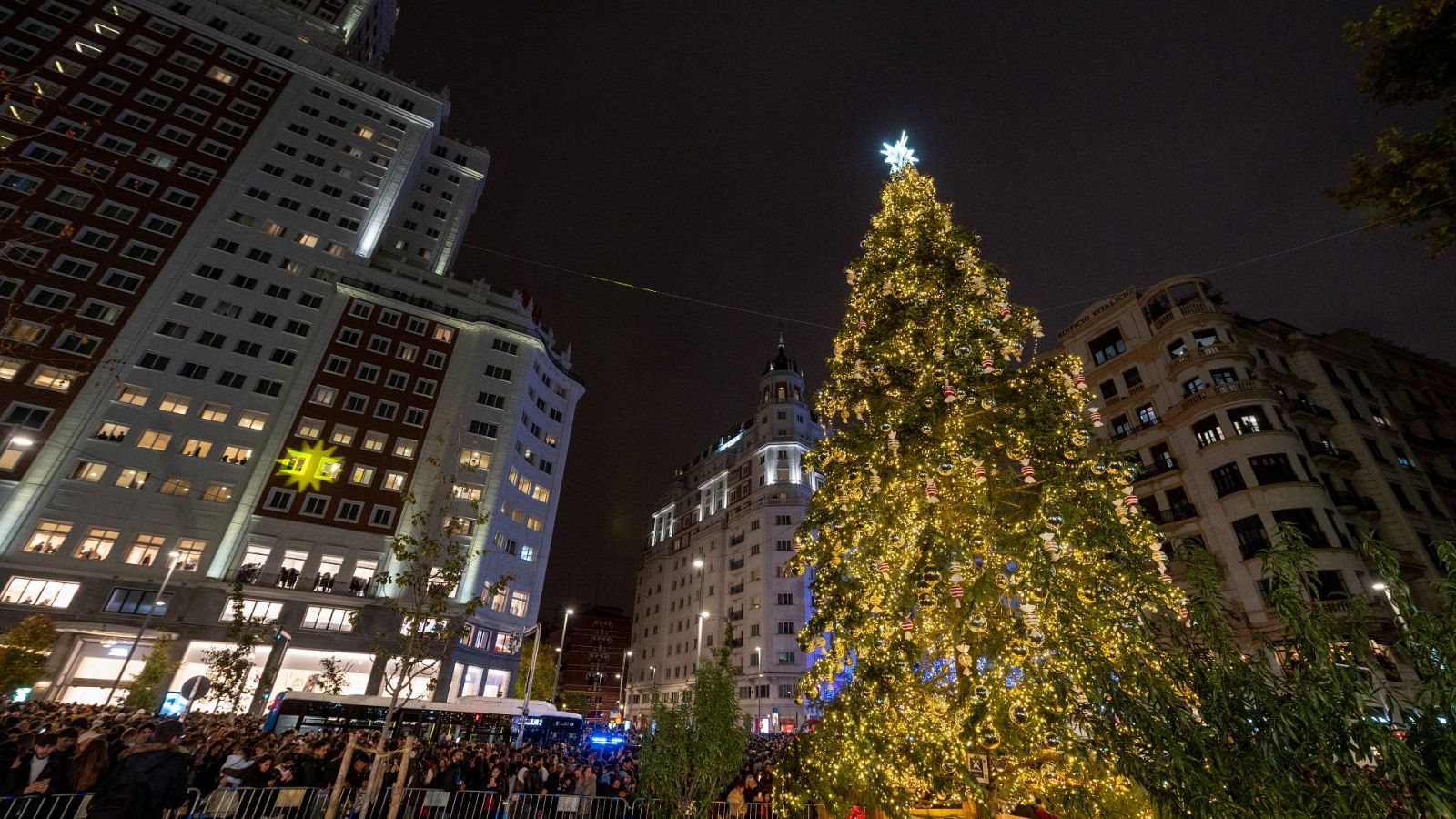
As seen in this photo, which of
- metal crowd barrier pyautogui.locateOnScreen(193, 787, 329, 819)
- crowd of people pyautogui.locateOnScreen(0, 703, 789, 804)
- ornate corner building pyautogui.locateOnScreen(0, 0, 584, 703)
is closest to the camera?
crowd of people pyautogui.locateOnScreen(0, 703, 789, 804)

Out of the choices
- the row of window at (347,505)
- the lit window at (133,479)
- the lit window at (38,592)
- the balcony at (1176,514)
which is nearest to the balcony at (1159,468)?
the balcony at (1176,514)

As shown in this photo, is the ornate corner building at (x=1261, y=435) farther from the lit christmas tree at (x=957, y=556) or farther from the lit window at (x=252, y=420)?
the lit window at (x=252, y=420)

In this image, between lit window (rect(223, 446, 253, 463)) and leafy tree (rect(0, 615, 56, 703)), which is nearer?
leafy tree (rect(0, 615, 56, 703))

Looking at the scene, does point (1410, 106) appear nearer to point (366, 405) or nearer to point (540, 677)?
point (366, 405)

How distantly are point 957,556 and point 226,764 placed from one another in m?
17.3

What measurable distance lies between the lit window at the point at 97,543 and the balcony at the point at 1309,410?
249 feet

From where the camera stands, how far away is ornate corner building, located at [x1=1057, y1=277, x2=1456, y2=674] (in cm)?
2914

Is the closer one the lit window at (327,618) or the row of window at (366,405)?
the lit window at (327,618)

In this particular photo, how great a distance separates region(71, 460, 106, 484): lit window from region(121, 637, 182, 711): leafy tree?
42.6 ft

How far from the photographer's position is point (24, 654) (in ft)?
93.3

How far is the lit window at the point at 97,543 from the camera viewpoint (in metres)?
39.5

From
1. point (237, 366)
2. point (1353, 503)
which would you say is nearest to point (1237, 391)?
point (1353, 503)

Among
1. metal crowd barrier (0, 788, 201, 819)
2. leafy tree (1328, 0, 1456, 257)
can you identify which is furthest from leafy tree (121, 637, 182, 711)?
leafy tree (1328, 0, 1456, 257)

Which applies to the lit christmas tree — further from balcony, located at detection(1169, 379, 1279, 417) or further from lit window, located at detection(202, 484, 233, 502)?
lit window, located at detection(202, 484, 233, 502)
